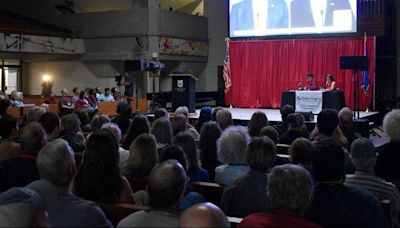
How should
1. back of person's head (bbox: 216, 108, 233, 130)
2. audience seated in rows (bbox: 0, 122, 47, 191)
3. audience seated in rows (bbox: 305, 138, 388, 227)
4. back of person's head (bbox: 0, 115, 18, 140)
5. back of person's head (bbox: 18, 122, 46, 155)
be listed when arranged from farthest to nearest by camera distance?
back of person's head (bbox: 216, 108, 233, 130)
back of person's head (bbox: 0, 115, 18, 140)
back of person's head (bbox: 18, 122, 46, 155)
audience seated in rows (bbox: 0, 122, 47, 191)
audience seated in rows (bbox: 305, 138, 388, 227)

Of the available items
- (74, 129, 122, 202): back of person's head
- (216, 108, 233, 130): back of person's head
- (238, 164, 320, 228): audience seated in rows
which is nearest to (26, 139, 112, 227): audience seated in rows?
(74, 129, 122, 202): back of person's head

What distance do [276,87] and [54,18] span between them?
9.36m

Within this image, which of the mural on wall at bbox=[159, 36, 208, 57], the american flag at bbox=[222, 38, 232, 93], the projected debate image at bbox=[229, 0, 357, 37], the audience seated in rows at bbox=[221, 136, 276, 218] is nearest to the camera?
the audience seated in rows at bbox=[221, 136, 276, 218]

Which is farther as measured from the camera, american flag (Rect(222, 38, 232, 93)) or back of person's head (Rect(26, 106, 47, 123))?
american flag (Rect(222, 38, 232, 93))

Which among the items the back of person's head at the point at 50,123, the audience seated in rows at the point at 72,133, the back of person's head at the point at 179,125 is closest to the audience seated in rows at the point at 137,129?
the audience seated in rows at the point at 72,133

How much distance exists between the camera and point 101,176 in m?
2.84

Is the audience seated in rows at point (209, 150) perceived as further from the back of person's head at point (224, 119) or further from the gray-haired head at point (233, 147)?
the back of person's head at point (224, 119)

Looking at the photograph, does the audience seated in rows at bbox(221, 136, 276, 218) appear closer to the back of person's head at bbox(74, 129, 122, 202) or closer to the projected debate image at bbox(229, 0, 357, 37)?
the back of person's head at bbox(74, 129, 122, 202)

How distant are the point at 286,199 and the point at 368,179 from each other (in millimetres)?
1151

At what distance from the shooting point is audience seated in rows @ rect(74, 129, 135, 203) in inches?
111

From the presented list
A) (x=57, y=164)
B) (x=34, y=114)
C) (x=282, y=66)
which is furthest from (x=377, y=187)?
(x=282, y=66)

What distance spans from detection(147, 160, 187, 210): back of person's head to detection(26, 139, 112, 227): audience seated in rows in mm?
372

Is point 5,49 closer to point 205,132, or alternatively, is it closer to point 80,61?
point 80,61

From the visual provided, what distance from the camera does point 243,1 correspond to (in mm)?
15812
